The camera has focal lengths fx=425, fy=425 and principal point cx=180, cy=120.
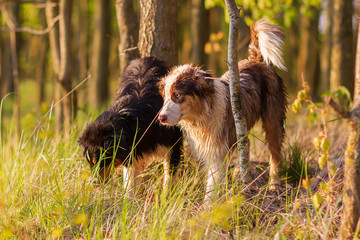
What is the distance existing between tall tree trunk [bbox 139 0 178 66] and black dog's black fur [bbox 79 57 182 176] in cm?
40

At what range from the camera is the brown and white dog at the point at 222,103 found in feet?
12.6

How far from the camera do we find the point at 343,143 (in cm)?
469

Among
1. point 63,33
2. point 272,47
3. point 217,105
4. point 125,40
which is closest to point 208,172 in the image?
point 217,105

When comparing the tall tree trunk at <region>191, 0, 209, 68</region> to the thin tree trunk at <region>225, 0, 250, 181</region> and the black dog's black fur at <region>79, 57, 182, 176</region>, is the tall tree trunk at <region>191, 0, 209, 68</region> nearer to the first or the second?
the black dog's black fur at <region>79, 57, 182, 176</region>

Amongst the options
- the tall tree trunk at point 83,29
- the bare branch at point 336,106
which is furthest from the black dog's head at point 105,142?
the tall tree trunk at point 83,29

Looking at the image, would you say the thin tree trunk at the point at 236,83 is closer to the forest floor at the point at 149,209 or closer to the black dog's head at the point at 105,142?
the forest floor at the point at 149,209

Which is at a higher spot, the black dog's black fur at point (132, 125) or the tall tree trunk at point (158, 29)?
the tall tree trunk at point (158, 29)

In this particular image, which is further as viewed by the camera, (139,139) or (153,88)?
(153,88)

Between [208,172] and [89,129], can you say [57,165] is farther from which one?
[208,172]

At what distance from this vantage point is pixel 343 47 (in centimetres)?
775

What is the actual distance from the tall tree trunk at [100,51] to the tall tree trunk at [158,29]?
841 centimetres

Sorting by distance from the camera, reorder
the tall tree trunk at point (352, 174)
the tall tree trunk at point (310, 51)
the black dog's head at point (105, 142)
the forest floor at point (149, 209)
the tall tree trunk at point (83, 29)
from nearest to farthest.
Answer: the tall tree trunk at point (352, 174)
the forest floor at point (149, 209)
the black dog's head at point (105, 142)
the tall tree trunk at point (310, 51)
the tall tree trunk at point (83, 29)

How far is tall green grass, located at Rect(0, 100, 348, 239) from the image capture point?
308 cm

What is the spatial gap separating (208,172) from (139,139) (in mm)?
756
